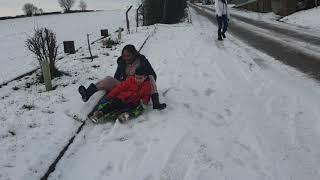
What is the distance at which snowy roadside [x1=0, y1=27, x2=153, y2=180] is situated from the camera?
17.6 feet

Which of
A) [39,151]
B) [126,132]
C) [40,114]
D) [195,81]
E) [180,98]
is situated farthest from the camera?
[195,81]

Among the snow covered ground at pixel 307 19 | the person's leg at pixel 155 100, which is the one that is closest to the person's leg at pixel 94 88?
the person's leg at pixel 155 100

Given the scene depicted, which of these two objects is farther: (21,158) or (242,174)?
(21,158)

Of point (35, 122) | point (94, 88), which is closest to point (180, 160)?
point (35, 122)

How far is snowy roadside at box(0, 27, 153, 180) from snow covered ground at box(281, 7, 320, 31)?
46.6 feet

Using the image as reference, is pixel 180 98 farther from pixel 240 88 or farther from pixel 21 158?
pixel 21 158

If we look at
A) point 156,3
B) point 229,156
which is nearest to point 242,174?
point 229,156

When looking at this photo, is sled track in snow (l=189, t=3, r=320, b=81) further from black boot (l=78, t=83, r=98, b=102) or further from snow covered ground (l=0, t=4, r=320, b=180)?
black boot (l=78, t=83, r=98, b=102)

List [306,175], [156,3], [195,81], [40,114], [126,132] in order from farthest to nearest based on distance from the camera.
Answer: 1. [156,3]
2. [195,81]
3. [40,114]
4. [126,132]
5. [306,175]

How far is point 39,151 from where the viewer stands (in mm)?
5727

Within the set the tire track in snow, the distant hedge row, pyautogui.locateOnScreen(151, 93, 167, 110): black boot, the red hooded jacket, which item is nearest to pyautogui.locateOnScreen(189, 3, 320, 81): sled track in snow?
pyautogui.locateOnScreen(151, 93, 167, 110): black boot

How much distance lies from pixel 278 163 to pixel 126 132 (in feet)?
7.22

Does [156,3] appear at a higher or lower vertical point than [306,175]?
higher

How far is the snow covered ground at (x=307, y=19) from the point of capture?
2186 centimetres
